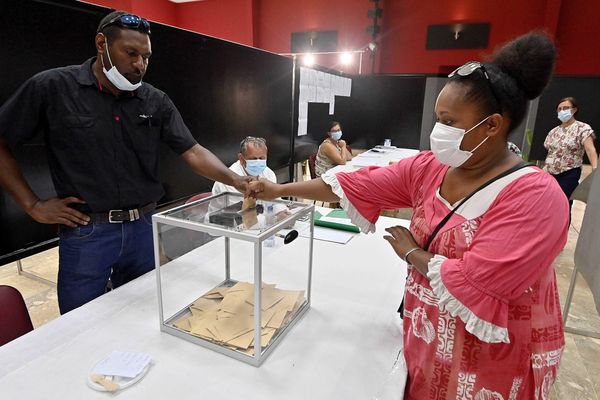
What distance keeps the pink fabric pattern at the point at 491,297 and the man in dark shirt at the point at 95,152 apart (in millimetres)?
791

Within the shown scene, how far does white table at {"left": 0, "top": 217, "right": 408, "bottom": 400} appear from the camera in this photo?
2.76 feet

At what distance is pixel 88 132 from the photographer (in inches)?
54.5

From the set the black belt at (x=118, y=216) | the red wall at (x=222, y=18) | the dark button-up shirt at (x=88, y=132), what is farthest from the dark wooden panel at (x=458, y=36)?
the black belt at (x=118, y=216)

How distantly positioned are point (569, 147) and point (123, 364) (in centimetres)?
444

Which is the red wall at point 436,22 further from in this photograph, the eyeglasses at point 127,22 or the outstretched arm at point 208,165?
the eyeglasses at point 127,22

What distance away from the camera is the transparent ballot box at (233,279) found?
941 mm

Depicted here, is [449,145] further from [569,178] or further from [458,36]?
[458,36]

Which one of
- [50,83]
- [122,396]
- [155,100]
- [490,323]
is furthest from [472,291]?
[50,83]

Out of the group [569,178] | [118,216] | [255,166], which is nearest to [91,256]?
[118,216]

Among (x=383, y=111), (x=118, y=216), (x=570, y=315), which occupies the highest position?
(x=383, y=111)

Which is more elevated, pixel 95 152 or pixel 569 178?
pixel 95 152

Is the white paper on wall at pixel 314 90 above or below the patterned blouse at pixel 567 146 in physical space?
above

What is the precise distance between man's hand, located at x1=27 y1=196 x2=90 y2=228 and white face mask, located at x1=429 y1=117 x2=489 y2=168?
4.16 feet

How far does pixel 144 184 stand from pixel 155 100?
0.37 metres
